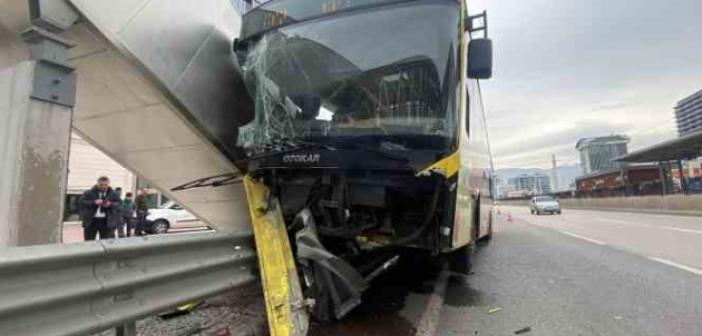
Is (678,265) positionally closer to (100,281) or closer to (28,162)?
(100,281)

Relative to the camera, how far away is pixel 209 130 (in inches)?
150

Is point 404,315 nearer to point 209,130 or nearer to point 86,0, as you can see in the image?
point 209,130

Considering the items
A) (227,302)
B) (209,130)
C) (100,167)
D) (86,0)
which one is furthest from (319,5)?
(100,167)

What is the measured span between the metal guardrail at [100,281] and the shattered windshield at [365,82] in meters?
1.37

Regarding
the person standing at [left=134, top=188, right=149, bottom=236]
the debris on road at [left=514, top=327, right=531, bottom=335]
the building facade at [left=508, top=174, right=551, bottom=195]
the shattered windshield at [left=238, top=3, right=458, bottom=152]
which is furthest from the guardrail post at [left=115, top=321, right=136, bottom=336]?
the building facade at [left=508, top=174, right=551, bottom=195]

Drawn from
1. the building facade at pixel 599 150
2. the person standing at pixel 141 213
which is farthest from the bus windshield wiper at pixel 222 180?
the building facade at pixel 599 150

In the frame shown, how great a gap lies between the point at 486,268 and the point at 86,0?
21.1 feet

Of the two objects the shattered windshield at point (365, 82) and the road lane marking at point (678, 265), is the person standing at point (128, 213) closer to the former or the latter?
the shattered windshield at point (365, 82)

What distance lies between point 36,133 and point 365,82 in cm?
230

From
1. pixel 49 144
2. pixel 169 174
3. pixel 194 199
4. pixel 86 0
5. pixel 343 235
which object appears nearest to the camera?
pixel 49 144

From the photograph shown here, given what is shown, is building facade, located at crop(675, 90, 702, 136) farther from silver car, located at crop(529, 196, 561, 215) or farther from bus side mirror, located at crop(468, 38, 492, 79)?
bus side mirror, located at crop(468, 38, 492, 79)

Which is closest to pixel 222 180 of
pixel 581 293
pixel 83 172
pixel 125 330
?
pixel 125 330

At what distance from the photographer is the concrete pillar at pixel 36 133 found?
2367 mm

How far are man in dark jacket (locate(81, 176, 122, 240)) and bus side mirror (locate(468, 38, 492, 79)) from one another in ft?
24.7
